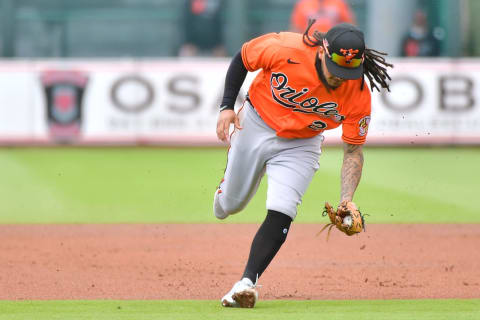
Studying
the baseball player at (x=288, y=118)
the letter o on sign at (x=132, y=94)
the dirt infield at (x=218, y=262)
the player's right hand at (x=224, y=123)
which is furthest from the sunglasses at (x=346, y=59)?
the letter o on sign at (x=132, y=94)

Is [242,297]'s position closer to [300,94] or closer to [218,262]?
[300,94]

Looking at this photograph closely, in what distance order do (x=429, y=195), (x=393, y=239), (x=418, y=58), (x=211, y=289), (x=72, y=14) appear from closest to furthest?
(x=211, y=289), (x=393, y=239), (x=429, y=195), (x=418, y=58), (x=72, y=14)

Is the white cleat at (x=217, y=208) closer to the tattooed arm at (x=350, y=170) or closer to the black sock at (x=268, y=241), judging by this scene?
the black sock at (x=268, y=241)

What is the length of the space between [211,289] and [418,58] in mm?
11102

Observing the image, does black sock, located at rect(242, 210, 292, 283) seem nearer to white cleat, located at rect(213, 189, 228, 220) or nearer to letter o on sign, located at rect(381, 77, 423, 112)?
white cleat, located at rect(213, 189, 228, 220)

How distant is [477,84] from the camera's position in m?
16.8

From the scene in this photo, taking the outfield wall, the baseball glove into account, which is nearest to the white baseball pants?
the baseball glove

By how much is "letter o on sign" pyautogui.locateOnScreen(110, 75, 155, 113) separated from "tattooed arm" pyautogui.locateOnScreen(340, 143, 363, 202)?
1062 centimetres

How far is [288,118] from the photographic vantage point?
21.4 ft

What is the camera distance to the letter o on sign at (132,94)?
16.9 metres

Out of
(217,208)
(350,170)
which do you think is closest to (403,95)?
(217,208)

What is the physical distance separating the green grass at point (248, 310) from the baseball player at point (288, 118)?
0.22 metres

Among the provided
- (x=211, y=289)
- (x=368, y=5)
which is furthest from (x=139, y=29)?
(x=211, y=289)

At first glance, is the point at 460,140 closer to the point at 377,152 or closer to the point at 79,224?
the point at 377,152
